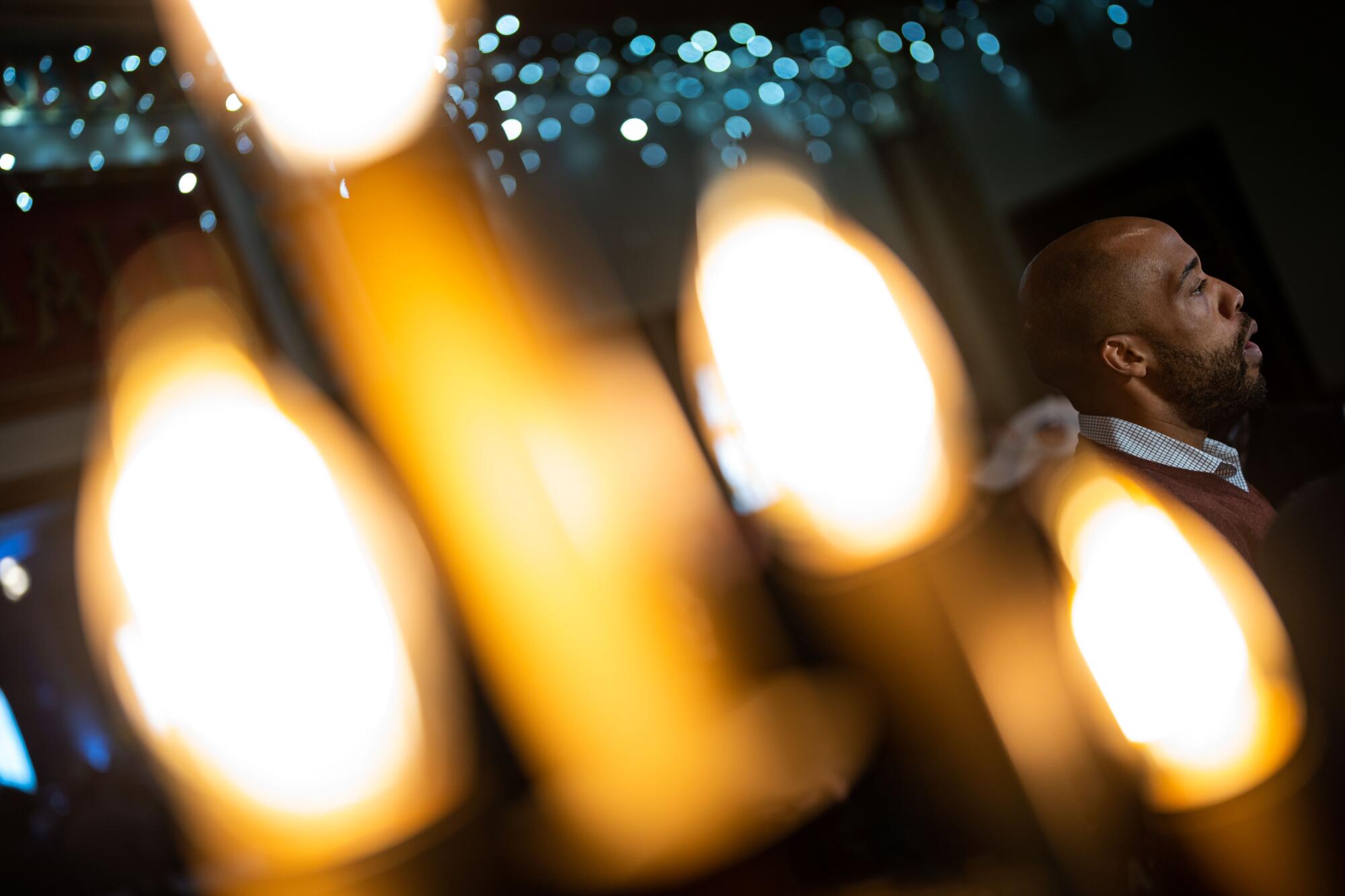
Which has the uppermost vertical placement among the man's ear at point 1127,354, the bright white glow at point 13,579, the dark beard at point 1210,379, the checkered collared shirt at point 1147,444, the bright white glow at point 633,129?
the bright white glow at point 633,129

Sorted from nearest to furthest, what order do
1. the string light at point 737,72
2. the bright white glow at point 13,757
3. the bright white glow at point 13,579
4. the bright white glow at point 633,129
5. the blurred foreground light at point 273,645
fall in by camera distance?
1. the blurred foreground light at point 273,645
2. the bright white glow at point 13,757
3. the bright white glow at point 13,579
4. the string light at point 737,72
5. the bright white glow at point 633,129

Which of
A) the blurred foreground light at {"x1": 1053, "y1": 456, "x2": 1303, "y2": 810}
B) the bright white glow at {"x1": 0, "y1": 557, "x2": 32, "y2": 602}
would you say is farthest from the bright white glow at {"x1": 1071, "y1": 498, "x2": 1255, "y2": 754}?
the bright white glow at {"x1": 0, "y1": 557, "x2": 32, "y2": 602}

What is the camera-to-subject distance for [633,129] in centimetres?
444

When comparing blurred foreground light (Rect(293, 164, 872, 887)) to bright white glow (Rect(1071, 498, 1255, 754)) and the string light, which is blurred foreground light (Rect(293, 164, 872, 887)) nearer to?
bright white glow (Rect(1071, 498, 1255, 754))

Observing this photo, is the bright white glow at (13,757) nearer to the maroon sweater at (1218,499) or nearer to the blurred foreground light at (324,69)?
the blurred foreground light at (324,69)

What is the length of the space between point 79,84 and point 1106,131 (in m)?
1.88

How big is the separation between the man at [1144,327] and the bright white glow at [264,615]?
1.18 ft

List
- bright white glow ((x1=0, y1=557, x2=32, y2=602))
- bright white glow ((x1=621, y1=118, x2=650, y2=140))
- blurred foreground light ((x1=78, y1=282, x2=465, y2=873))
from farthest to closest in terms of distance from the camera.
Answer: bright white glow ((x1=621, y1=118, x2=650, y2=140)), bright white glow ((x1=0, y1=557, x2=32, y2=602)), blurred foreground light ((x1=78, y1=282, x2=465, y2=873))

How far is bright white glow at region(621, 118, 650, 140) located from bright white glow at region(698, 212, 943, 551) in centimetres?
388

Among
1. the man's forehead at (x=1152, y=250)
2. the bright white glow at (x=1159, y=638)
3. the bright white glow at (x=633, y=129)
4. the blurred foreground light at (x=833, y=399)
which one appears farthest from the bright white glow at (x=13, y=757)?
the bright white glow at (x=633, y=129)

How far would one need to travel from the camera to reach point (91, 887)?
252 centimetres

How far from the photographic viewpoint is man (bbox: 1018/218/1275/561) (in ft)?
1.23

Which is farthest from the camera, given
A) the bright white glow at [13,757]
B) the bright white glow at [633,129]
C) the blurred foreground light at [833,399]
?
the bright white glow at [633,129]

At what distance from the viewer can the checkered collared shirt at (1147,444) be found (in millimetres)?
408
